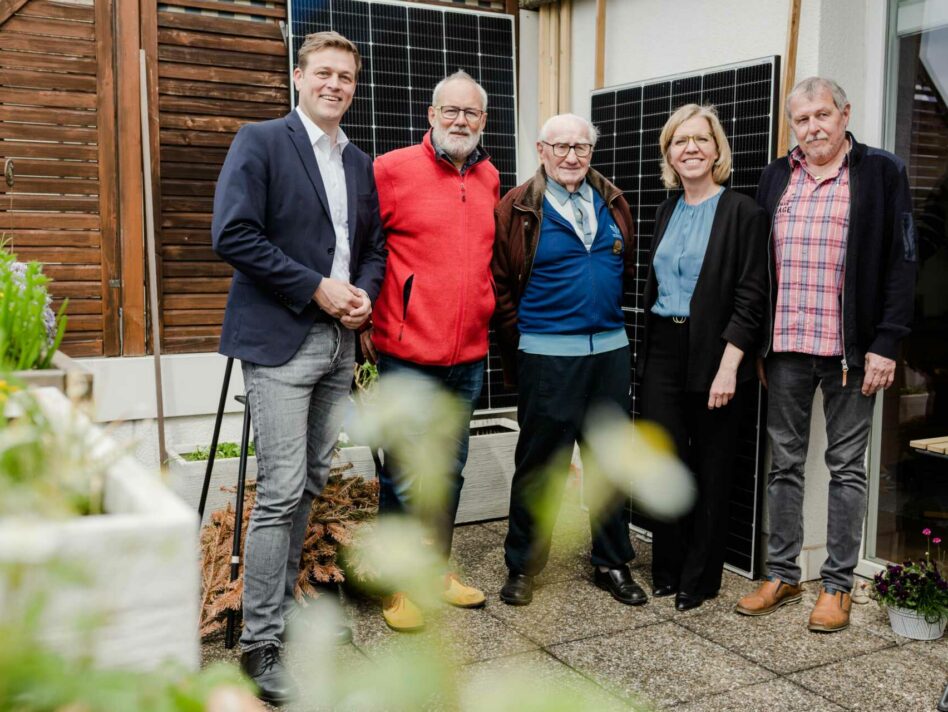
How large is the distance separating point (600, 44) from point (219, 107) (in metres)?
1.87

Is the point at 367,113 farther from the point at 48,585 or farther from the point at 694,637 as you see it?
the point at 48,585

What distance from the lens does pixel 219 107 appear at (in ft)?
15.1

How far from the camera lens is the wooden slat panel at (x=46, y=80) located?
419 centimetres

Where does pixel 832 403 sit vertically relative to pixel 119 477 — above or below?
below

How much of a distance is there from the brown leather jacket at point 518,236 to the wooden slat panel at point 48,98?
2.05 meters

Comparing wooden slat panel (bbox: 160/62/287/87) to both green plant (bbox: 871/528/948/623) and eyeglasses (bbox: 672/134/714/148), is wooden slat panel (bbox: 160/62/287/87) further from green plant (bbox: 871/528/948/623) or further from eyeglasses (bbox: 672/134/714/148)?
green plant (bbox: 871/528/948/623)

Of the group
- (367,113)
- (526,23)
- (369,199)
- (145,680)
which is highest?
(526,23)

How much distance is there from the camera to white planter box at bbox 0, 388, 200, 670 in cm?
52

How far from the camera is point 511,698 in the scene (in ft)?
1.58

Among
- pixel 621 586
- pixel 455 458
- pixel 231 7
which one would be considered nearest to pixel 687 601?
pixel 621 586

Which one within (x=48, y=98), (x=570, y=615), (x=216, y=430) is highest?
(x=48, y=98)

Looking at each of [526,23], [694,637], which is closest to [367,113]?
[526,23]

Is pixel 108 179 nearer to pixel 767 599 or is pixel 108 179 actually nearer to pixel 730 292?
pixel 730 292

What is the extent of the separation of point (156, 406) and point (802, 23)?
10.6ft
